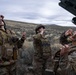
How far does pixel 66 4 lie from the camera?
18.3 m

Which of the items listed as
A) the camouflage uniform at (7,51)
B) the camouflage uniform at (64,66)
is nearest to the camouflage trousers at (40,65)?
the camouflage uniform at (7,51)

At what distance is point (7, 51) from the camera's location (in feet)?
26.8

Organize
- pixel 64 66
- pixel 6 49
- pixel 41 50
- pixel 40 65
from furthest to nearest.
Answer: pixel 40 65 → pixel 41 50 → pixel 6 49 → pixel 64 66

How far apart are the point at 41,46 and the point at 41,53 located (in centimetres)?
18

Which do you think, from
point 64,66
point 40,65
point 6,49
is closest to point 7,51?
point 6,49

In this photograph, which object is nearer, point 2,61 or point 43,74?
point 2,61

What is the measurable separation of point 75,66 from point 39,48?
3.42 m

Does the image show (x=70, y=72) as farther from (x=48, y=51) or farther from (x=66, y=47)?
(x=48, y=51)

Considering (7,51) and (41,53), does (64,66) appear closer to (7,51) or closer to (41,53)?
(7,51)

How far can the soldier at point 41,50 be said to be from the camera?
9.60 metres

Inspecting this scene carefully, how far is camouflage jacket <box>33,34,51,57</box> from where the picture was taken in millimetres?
9594

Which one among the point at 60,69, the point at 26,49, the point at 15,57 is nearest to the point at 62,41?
the point at 60,69

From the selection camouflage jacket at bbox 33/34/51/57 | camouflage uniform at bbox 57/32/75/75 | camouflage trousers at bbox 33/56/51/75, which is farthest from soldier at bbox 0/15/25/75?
camouflage uniform at bbox 57/32/75/75

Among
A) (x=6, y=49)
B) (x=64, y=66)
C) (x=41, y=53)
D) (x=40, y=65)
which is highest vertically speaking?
(x=6, y=49)
